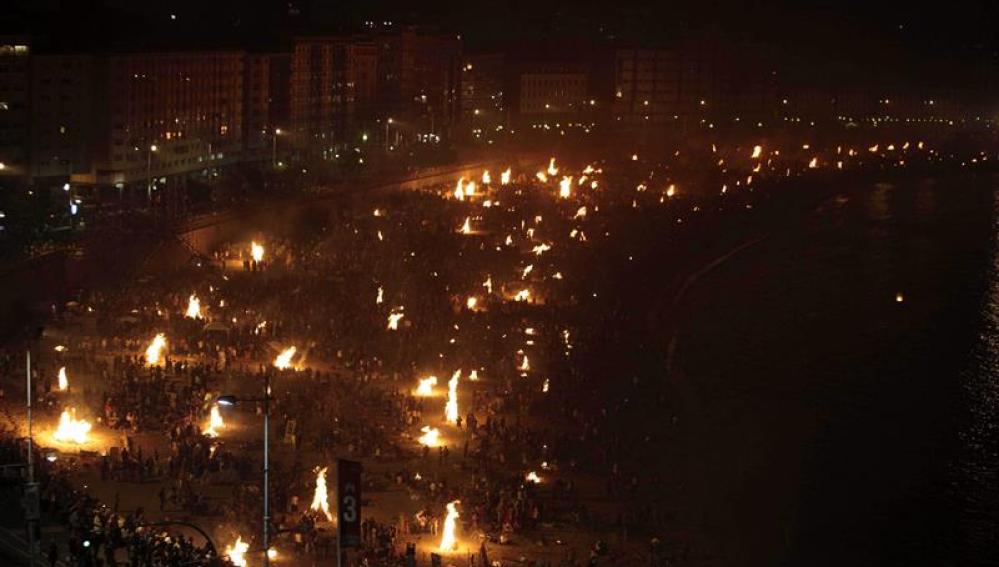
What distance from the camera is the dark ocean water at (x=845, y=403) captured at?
79.8 ft

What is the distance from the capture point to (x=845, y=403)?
1314 inches

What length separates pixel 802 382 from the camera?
34.9m

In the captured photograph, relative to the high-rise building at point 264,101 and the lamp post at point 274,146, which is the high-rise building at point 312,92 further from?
the lamp post at point 274,146

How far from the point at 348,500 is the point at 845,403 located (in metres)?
20.6

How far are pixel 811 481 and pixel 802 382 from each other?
8.34 meters

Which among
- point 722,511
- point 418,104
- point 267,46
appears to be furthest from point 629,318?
point 418,104

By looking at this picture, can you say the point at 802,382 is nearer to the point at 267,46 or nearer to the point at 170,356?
the point at 170,356

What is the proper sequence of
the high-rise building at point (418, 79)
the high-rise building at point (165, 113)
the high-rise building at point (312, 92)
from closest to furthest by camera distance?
1. the high-rise building at point (165, 113)
2. the high-rise building at point (312, 92)
3. the high-rise building at point (418, 79)

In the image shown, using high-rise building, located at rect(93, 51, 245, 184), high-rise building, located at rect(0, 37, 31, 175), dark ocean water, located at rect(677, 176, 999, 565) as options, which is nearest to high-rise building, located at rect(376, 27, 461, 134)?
high-rise building, located at rect(93, 51, 245, 184)

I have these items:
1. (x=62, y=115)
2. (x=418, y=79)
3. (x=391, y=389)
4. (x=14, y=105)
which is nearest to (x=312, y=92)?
(x=418, y=79)

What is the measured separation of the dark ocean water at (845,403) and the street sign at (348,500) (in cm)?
824

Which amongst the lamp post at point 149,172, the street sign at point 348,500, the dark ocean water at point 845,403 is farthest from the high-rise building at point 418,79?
the street sign at point 348,500

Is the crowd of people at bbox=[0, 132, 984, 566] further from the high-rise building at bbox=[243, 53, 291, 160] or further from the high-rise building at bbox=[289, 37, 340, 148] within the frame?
the high-rise building at bbox=[289, 37, 340, 148]

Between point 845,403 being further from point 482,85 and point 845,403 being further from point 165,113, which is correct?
point 482,85
